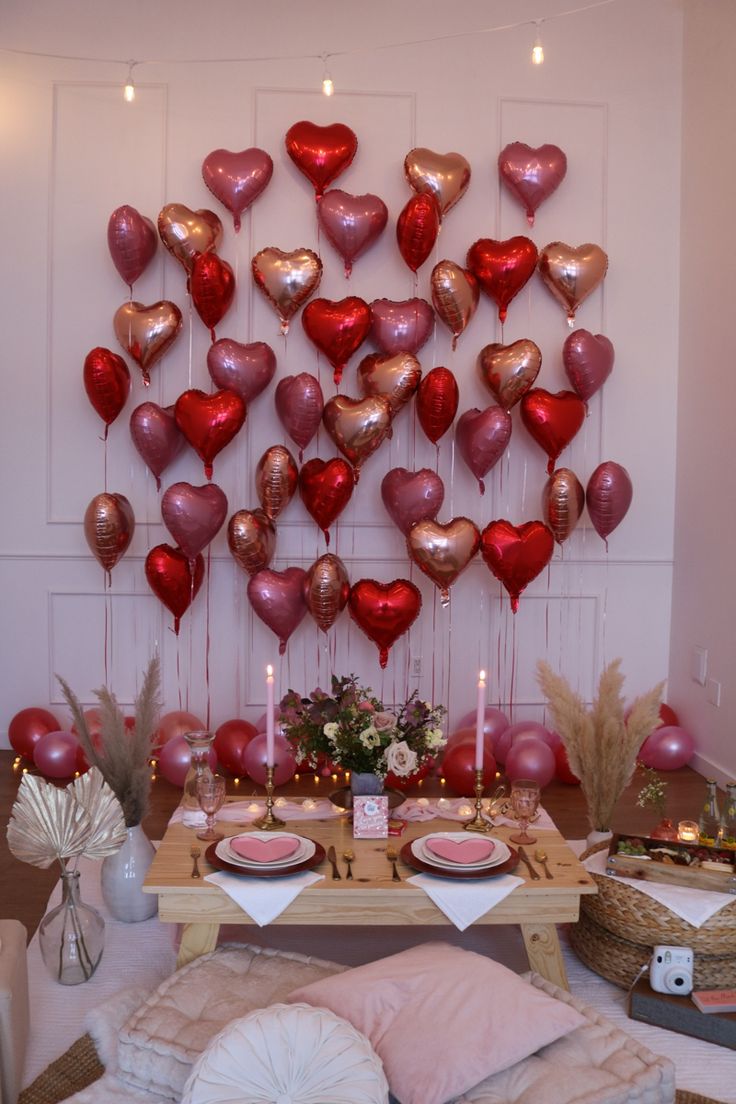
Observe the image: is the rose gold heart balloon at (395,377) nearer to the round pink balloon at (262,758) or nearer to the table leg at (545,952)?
the round pink balloon at (262,758)

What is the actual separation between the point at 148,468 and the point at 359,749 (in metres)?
2.06

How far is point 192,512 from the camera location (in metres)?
3.66

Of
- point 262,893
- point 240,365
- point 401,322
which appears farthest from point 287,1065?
point 401,322

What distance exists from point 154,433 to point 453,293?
4.13ft

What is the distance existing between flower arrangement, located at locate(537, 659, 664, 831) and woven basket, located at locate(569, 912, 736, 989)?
0.39 m

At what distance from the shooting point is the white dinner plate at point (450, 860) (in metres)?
2.08

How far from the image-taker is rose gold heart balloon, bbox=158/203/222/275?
3777mm

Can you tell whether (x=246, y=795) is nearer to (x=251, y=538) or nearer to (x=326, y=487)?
(x=251, y=538)

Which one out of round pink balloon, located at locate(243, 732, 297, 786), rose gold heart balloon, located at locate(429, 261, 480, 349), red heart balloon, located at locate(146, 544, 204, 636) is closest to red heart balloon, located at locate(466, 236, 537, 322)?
rose gold heart balloon, located at locate(429, 261, 480, 349)

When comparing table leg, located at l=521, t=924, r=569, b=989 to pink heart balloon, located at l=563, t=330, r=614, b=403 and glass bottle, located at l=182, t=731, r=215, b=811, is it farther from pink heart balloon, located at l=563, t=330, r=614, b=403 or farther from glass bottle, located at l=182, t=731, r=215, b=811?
pink heart balloon, located at l=563, t=330, r=614, b=403

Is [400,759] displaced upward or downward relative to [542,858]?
upward

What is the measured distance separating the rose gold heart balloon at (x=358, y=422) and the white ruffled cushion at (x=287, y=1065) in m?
2.37

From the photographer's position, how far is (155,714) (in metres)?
2.56

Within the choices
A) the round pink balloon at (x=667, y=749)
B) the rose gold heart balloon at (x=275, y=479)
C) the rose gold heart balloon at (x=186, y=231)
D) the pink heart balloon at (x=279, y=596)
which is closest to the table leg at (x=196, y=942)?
the pink heart balloon at (x=279, y=596)
